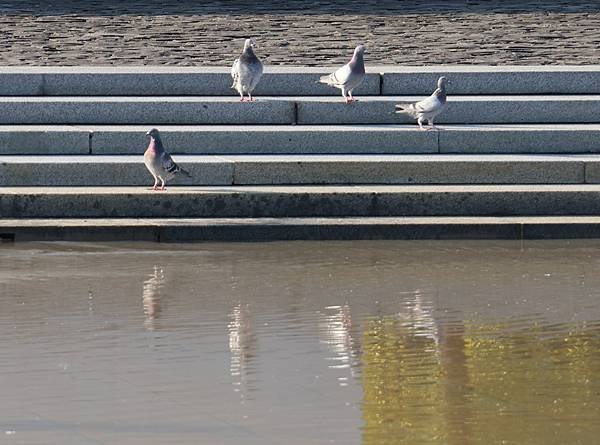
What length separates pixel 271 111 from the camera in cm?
1452

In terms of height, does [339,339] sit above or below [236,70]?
below

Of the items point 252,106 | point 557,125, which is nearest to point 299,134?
point 252,106

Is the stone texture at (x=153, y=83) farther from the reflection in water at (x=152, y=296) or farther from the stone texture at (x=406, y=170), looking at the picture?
the reflection in water at (x=152, y=296)

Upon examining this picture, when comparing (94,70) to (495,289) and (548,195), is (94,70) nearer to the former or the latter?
(548,195)

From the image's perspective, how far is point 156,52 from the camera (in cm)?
1742

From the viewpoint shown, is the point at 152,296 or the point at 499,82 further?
the point at 499,82

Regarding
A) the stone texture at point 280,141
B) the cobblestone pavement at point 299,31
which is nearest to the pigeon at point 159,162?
the stone texture at point 280,141

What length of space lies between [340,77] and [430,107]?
3.24 feet

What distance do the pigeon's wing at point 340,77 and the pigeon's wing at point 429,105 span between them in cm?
73

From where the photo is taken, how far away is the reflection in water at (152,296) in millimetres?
8352

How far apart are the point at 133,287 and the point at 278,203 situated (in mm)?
2798

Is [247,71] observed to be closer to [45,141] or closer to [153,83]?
[153,83]

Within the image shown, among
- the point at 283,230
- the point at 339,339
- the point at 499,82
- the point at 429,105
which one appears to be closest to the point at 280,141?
the point at 429,105

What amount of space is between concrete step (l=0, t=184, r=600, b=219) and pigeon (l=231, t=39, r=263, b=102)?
1953mm
